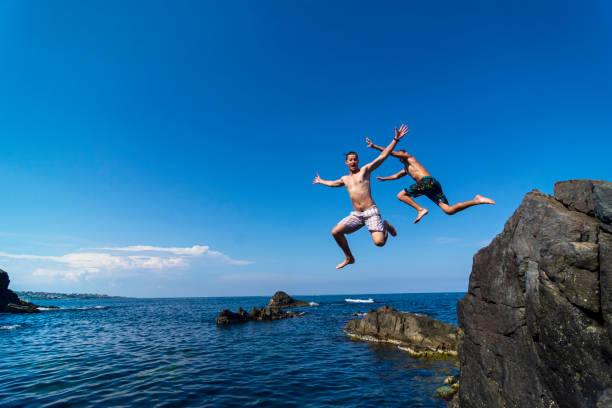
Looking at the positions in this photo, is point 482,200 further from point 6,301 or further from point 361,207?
point 6,301

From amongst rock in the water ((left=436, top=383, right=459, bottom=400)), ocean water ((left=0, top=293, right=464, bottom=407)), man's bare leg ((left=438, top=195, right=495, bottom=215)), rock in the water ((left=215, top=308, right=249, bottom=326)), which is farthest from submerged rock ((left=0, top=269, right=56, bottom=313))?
man's bare leg ((left=438, top=195, right=495, bottom=215))

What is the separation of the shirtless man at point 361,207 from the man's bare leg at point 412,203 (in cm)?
→ 82

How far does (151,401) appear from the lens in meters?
12.2

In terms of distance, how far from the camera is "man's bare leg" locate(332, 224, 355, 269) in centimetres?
738

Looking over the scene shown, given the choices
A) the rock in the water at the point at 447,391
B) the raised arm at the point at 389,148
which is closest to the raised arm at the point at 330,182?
the raised arm at the point at 389,148

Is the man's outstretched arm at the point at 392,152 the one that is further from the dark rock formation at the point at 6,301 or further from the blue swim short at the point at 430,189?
the dark rock formation at the point at 6,301

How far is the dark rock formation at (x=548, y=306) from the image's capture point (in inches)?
206

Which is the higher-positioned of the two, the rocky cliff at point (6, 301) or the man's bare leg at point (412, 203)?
the man's bare leg at point (412, 203)

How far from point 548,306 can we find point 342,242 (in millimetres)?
4564

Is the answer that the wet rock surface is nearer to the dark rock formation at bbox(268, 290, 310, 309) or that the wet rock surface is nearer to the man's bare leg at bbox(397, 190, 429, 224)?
the dark rock formation at bbox(268, 290, 310, 309)

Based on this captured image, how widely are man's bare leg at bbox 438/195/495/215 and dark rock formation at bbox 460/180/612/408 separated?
136cm

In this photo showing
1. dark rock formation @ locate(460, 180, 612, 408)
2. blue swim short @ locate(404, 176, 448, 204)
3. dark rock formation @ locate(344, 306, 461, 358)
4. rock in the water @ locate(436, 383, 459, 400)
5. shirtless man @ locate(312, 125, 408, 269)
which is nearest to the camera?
dark rock formation @ locate(460, 180, 612, 408)

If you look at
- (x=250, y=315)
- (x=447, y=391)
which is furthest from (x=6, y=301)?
(x=447, y=391)

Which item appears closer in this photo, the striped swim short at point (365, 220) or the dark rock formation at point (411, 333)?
the striped swim short at point (365, 220)
